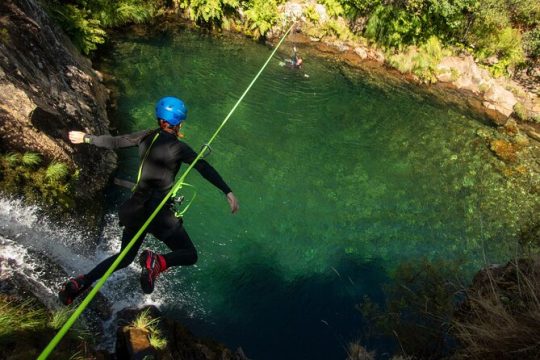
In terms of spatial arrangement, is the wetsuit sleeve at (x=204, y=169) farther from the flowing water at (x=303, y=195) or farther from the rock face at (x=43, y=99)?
the rock face at (x=43, y=99)

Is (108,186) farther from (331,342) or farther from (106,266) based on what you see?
(331,342)

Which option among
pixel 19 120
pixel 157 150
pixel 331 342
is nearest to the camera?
pixel 157 150

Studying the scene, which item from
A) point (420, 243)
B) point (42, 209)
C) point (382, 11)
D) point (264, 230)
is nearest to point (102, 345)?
point (42, 209)

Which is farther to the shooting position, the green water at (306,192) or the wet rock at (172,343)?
the green water at (306,192)

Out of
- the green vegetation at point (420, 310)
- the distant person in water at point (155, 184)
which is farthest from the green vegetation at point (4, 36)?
the green vegetation at point (420, 310)

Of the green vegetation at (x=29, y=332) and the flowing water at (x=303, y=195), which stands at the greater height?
the green vegetation at (x=29, y=332)

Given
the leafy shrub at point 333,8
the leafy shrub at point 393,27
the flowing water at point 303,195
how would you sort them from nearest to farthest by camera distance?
the flowing water at point 303,195
the leafy shrub at point 393,27
the leafy shrub at point 333,8

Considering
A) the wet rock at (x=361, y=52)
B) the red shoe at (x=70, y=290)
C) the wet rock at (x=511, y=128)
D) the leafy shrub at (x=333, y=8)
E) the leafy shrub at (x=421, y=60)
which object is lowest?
the wet rock at (x=511, y=128)

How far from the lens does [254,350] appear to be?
6449 millimetres

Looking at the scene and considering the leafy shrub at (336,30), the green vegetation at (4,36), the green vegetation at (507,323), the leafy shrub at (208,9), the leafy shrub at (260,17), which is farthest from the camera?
the leafy shrub at (336,30)

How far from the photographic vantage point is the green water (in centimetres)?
701

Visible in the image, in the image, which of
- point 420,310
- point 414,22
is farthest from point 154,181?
point 414,22

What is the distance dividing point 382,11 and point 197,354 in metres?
20.0

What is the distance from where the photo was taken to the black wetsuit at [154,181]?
450 centimetres
